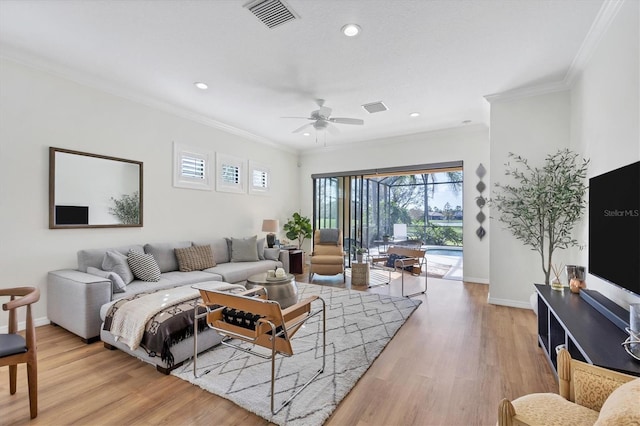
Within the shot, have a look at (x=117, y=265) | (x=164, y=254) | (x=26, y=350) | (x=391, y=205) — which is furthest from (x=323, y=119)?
(x=391, y=205)

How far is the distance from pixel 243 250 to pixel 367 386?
3467mm

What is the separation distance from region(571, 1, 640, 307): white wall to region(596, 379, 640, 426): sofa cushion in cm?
146

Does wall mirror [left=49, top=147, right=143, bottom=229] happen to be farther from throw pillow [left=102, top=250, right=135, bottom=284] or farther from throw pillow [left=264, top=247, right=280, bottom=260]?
throw pillow [left=264, top=247, right=280, bottom=260]

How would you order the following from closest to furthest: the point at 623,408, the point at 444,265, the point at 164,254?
the point at 623,408
the point at 164,254
the point at 444,265

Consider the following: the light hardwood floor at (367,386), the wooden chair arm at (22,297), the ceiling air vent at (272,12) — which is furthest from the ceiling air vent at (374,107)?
the wooden chair arm at (22,297)

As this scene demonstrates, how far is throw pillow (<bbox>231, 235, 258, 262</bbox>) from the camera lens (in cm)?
508

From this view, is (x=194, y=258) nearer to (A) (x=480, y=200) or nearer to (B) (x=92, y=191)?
(B) (x=92, y=191)

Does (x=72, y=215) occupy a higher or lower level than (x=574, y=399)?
higher

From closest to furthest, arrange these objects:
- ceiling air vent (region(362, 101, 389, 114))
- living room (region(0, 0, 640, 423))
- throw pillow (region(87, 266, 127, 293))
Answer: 1. living room (region(0, 0, 640, 423))
2. throw pillow (region(87, 266, 127, 293))
3. ceiling air vent (region(362, 101, 389, 114))

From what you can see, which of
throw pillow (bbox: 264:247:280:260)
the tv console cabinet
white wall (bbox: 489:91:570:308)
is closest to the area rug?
the tv console cabinet

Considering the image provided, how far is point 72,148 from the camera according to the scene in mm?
3527

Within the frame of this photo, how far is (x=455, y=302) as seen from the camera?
166 inches

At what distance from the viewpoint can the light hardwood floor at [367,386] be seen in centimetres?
182

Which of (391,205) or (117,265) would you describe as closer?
(117,265)
